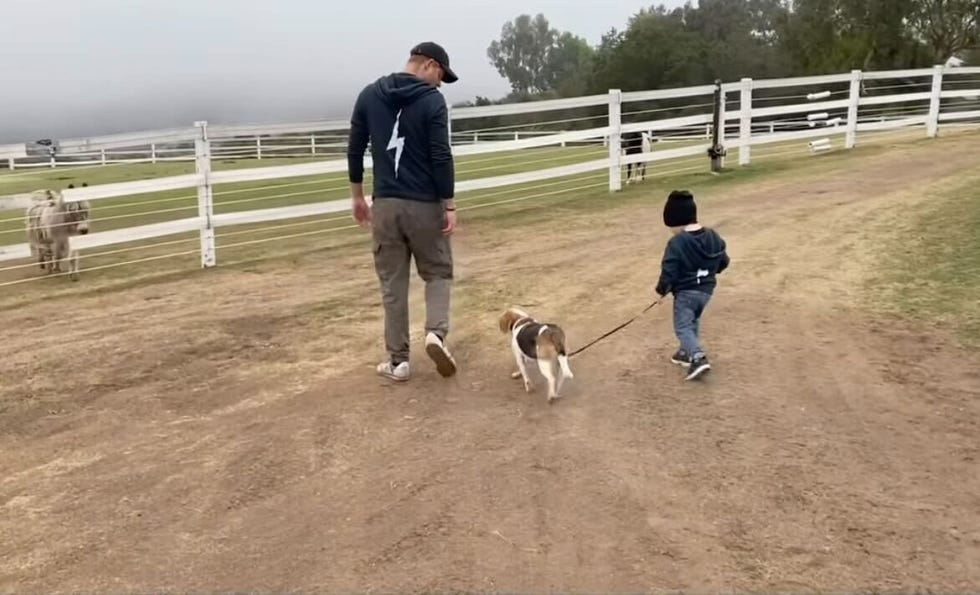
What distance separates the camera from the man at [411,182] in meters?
4.84

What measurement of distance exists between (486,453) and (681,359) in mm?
1678

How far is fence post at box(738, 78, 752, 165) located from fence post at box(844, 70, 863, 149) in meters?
2.86

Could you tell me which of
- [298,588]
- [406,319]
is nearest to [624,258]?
[406,319]

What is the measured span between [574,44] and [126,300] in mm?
120315

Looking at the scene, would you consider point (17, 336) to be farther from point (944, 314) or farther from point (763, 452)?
point (944, 314)

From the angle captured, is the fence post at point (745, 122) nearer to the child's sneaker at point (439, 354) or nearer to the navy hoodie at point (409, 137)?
the navy hoodie at point (409, 137)

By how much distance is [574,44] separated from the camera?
121m

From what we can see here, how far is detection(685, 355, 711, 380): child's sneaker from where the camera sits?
5.02m

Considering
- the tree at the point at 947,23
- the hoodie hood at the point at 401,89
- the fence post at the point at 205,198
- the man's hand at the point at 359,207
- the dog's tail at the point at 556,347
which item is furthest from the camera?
the tree at the point at 947,23

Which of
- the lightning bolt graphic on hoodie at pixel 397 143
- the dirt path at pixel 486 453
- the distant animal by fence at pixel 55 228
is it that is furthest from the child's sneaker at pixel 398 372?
the distant animal by fence at pixel 55 228

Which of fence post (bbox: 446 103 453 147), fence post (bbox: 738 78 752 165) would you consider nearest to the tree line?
fence post (bbox: 738 78 752 165)

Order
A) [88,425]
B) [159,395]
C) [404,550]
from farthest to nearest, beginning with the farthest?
[159,395] → [88,425] → [404,550]

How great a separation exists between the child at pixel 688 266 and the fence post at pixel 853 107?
13.3 meters

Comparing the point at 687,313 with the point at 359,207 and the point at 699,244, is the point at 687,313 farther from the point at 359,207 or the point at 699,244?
the point at 359,207
